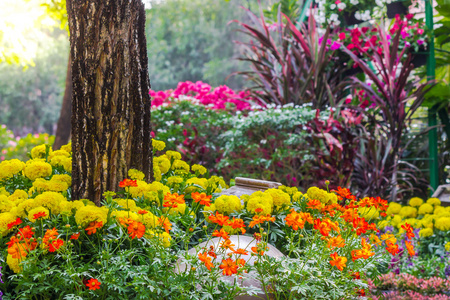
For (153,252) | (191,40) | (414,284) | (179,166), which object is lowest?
(414,284)

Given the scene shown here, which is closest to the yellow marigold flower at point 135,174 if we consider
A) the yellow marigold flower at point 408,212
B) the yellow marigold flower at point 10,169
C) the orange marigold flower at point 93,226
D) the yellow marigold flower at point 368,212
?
Result: the orange marigold flower at point 93,226

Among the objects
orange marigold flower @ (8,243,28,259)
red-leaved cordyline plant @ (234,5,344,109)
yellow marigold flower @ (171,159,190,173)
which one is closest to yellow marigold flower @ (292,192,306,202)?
yellow marigold flower @ (171,159,190,173)

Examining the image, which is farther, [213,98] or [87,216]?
[213,98]

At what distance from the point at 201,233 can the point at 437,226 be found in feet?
6.45

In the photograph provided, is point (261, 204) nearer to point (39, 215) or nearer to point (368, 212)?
point (368, 212)

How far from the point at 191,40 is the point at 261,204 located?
64.7 ft

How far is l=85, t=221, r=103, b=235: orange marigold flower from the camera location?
174 cm

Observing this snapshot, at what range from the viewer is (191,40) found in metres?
21.0

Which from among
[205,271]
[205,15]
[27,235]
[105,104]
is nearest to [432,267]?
[205,271]

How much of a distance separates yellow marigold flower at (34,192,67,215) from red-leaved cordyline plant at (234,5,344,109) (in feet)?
11.2

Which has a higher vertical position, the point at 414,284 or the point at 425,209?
the point at 425,209

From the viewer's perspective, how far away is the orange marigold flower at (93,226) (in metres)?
1.74

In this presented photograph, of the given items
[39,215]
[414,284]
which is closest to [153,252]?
[39,215]

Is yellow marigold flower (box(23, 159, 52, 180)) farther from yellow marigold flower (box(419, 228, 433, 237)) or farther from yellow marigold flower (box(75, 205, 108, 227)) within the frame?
yellow marigold flower (box(419, 228, 433, 237))
